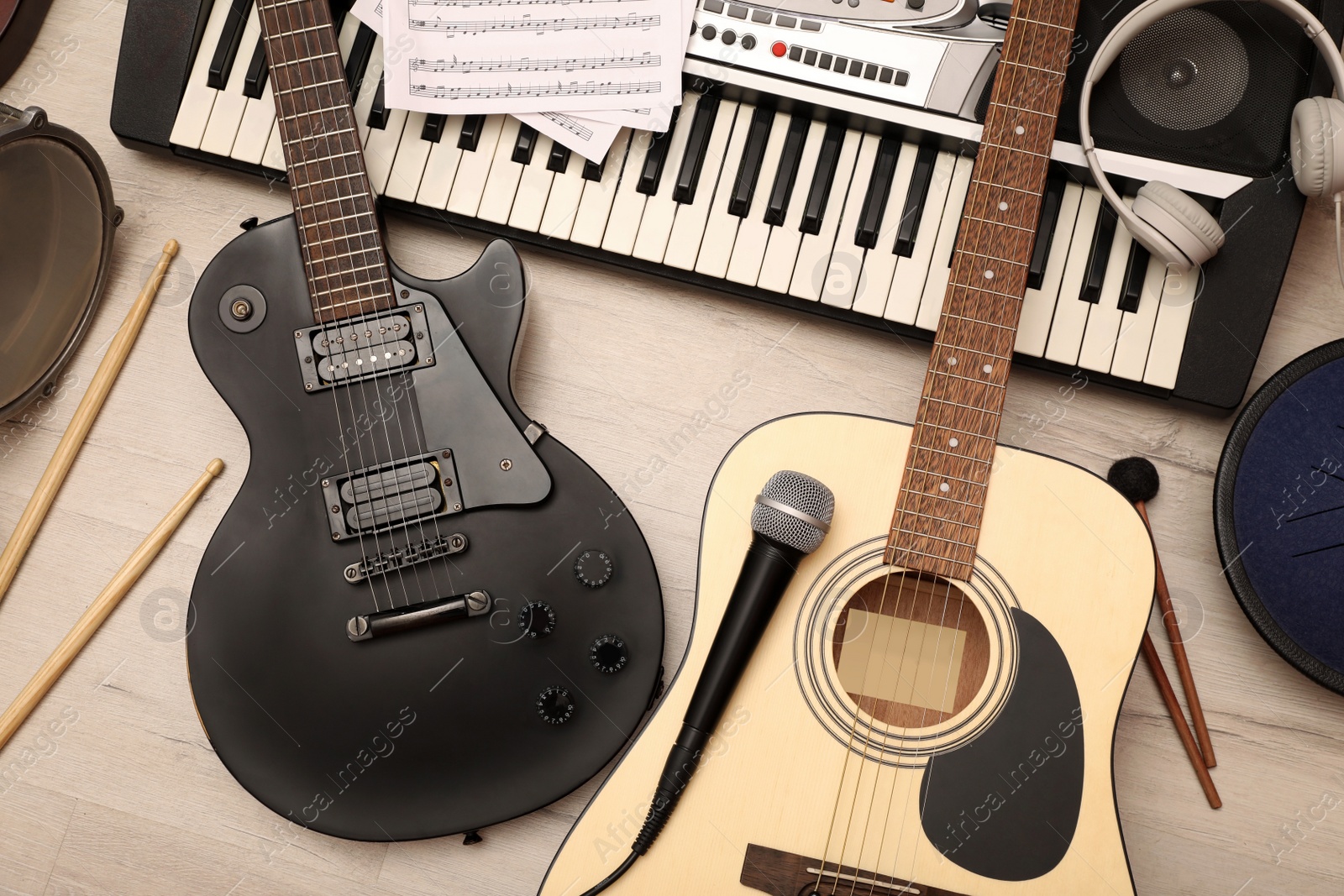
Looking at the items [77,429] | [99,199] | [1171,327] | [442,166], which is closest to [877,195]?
[1171,327]

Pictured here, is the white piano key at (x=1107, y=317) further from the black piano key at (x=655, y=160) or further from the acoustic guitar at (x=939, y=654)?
the black piano key at (x=655, y=160)

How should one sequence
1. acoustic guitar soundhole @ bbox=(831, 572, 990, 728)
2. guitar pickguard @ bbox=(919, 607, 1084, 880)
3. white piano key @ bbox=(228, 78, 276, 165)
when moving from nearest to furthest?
1. guitar pickguard @ bbox=(919, 607, 1084, 880)
2. acoustic guitar soundhole @ bbox=(831, 572, 990, 728)
3. white piano key @ bbox=(228, 78, 276, 165)

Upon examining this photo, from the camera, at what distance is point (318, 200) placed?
129cm

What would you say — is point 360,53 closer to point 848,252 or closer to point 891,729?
point 848,252

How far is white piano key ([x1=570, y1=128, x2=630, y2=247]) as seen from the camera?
1.36 m

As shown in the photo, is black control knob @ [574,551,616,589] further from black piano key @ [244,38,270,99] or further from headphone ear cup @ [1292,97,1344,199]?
headphone ear cup @ [1292,97,1344,199]

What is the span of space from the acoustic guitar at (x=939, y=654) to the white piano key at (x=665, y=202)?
15.4 inches

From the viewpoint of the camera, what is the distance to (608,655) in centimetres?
124

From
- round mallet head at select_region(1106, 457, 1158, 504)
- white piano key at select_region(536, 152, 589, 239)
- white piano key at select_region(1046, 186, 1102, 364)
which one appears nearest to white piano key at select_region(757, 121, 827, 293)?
white piano key at select_region(536, 152, 589, 239)

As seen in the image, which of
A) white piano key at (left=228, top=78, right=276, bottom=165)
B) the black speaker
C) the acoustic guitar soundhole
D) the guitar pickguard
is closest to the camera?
the guitar pickguard

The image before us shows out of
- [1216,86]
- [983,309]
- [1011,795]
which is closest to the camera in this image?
[1011,795]

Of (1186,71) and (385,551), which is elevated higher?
(1186,71)

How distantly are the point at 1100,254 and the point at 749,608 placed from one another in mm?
804

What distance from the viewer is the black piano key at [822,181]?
4.34 ft
